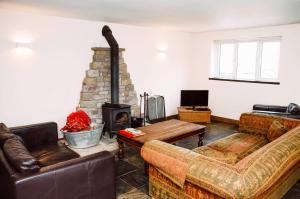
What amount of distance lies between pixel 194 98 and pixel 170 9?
10.3 feet

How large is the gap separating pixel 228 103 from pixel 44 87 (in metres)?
4.33

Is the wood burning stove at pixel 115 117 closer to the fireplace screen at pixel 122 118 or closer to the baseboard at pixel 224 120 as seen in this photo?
the fireplace screen at pixel 122 118

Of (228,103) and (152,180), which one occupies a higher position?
(228,103)

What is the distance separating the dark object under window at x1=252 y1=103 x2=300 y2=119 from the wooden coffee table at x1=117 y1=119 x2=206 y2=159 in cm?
171

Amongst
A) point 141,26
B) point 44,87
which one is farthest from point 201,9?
point 44,87

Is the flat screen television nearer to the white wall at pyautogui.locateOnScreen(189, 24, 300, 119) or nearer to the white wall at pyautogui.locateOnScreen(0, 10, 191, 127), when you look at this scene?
the white wall at pyautogui.locateOnScreen(189, 24, 300, 119)

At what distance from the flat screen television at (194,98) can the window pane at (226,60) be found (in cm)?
76

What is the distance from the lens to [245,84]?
19.2ft

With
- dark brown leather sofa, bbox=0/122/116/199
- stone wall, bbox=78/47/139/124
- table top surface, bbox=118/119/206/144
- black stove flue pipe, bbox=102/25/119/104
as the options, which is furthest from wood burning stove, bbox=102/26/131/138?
dark brown leather sofa, bbox=0/122/116/199

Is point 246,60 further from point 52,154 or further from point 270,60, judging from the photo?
point 52,154

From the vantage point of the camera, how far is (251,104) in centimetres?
577

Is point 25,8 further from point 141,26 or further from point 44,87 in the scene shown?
point 141,26

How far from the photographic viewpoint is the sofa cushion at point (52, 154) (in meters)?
2.83

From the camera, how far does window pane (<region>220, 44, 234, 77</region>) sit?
623 centimetres
